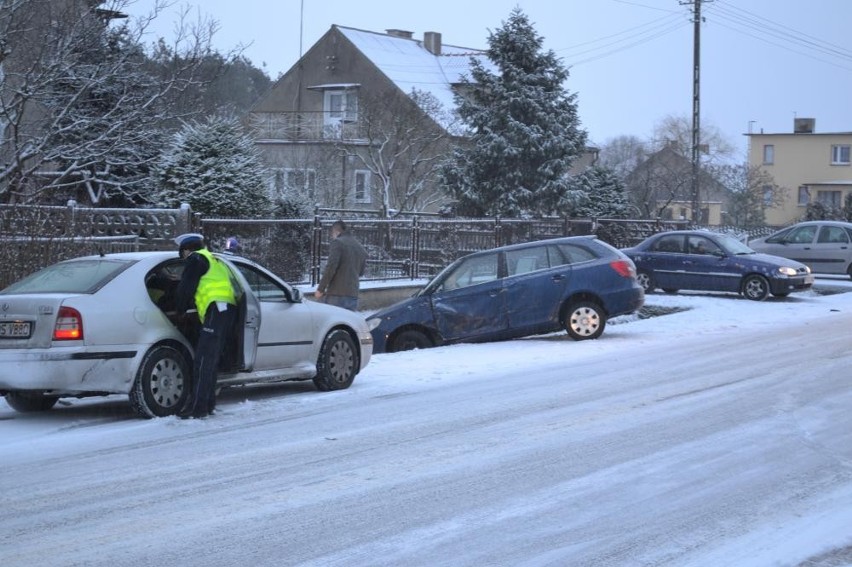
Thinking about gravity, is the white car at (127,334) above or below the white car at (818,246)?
below

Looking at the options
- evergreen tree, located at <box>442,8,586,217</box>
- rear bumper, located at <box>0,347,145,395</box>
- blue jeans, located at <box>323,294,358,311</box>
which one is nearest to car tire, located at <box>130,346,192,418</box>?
rear bumper, located at <box>0,347,145,395</box>

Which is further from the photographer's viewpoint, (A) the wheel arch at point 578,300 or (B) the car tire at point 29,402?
(A) the wheel arch at point 578,300

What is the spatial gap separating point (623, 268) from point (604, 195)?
A: 27.7 meters

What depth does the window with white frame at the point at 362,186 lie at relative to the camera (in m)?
46.1

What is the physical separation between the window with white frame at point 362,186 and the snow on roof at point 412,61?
19.1ft

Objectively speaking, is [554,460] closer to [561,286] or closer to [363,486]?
[363,486]

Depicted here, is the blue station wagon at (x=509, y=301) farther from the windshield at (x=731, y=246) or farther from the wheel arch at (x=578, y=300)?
the windshield at (x=731, y=246)

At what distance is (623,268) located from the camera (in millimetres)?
17672

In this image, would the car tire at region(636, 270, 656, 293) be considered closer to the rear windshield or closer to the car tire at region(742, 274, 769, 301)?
the car tire at region(742, 274, 769, 301)

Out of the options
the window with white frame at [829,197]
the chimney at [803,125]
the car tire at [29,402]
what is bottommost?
the car tire at [29,402]

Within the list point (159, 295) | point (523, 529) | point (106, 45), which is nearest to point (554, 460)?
point (523, 529)

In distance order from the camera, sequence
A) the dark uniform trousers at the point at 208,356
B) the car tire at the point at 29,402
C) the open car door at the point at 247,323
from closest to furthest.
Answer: the dark uniform trousers at the point at 208,356, the car tire at the point at 29,402, the open car door at the point at 247,323

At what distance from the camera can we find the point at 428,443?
951 cm

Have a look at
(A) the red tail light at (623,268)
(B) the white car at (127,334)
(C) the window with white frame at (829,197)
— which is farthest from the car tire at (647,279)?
(C) the window with white frame at (829,197)
